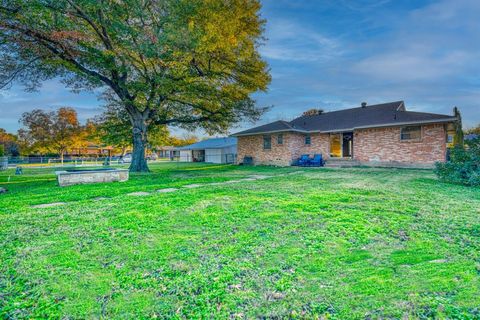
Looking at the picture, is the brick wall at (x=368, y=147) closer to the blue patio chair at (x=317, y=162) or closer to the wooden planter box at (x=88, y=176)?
the blue patio chair at (x=317, y=162)

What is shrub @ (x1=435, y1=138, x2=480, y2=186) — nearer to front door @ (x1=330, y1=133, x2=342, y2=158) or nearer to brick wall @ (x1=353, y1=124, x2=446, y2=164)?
brick wall @ (x1=353, y1=124, x2=446, y2=164)

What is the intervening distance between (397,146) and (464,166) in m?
7.35

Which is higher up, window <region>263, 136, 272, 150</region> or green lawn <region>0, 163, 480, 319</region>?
window <region>263, 136, 272, 150</region>

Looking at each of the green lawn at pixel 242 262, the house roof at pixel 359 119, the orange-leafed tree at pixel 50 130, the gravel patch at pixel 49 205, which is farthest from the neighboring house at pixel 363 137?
the orange-leafed tree at pixel 50 130

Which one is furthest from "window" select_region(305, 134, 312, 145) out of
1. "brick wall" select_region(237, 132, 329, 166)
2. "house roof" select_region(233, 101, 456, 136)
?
"house roof" select_region(233, 101, 456, 136)

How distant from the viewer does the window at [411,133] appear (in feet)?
48.5

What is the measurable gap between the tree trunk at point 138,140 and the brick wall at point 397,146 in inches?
577

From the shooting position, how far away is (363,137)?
56.1 ft

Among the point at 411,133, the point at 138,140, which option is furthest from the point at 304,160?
the point at 138,140

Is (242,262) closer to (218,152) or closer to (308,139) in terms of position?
(308,139)

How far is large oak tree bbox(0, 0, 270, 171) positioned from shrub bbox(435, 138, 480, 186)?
9.90 m

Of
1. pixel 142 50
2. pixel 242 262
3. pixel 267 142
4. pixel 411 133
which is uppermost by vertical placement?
pixel 142 50

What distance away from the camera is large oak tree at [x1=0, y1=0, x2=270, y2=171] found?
32.6ft

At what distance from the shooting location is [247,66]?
45.6ft
